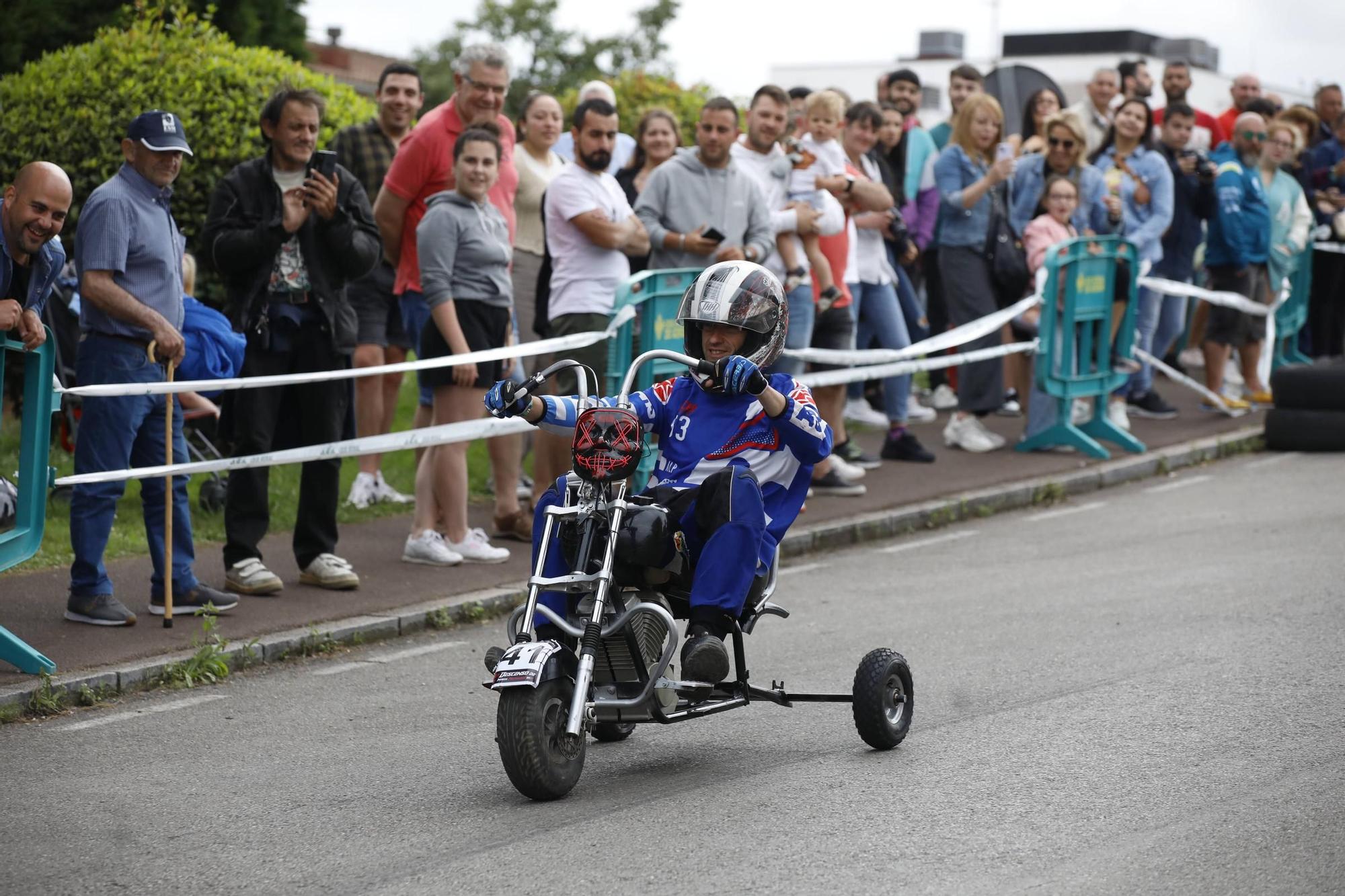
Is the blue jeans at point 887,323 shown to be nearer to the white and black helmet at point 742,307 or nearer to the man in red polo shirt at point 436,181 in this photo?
the man in red polo shirt at point 436,181

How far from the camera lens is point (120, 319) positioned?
7.98 metres

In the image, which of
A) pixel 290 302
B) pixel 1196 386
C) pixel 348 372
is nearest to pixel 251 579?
pixel 348 372

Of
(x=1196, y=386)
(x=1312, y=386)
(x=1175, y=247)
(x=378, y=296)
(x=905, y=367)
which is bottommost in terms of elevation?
(x=1196, y=386)

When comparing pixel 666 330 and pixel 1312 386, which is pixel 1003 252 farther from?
pixel 666 330

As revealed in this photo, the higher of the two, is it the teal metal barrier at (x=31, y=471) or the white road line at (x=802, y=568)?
the teal metal barrier at (x=31, y=471)

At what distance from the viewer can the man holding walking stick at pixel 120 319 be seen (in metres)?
7.92

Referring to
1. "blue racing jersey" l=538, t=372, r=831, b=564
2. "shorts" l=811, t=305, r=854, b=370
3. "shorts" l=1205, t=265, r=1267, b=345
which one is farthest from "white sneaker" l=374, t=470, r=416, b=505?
"shorts" l=1205, t=265, r=1267, b=345

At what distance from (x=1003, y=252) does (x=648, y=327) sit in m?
3.89

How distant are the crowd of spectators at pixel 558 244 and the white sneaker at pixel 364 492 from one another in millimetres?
29

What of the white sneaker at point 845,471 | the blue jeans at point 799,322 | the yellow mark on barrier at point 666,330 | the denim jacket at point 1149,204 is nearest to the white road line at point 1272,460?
the denim jacket at point 1149,204

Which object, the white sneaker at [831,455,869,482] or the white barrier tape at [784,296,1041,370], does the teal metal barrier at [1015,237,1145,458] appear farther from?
the white sneaker at [831,455,869,482]

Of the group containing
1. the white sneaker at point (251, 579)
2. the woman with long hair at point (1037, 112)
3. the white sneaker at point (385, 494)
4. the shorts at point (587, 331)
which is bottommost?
the white sneaker at point (385, 494)

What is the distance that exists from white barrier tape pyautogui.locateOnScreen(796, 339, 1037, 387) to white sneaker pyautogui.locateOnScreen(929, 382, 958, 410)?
173 cm

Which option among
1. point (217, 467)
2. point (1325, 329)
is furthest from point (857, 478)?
point (1325, 329)
